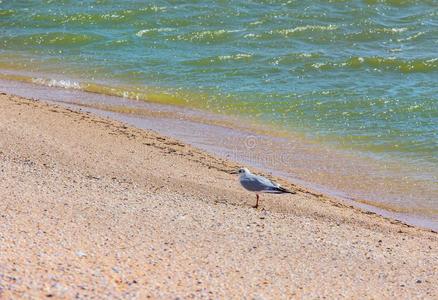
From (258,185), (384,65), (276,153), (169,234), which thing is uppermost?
(169,234)

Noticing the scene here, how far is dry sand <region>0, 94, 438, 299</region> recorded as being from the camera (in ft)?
22.6

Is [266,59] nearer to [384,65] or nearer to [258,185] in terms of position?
[384,65]

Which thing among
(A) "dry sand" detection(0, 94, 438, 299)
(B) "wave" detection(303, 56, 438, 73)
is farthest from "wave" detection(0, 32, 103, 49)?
(A) "dry sand" detection(0, 94, 438, 299)

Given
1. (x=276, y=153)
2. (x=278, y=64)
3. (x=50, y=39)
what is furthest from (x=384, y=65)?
(x=50, y=39)

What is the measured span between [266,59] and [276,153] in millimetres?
6120

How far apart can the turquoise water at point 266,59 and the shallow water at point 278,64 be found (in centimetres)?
3

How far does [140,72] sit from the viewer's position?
18.6 m

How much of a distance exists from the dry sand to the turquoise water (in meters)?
3.46

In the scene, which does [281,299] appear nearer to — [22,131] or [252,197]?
[252,197]

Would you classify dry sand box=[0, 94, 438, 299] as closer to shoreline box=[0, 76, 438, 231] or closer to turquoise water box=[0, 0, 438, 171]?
shoreline box=[0, 76, 438, 231]

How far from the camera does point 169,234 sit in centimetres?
841

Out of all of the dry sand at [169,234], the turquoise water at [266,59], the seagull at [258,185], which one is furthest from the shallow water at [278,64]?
the seagull at [258,185]

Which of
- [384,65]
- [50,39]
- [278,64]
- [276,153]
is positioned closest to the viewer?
[276,153]

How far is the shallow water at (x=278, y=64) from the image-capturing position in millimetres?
14461
